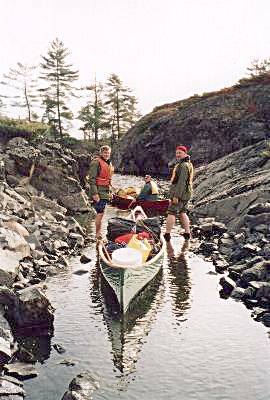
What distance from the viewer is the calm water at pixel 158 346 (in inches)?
261

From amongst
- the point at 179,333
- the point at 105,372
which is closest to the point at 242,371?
the point at 179,333


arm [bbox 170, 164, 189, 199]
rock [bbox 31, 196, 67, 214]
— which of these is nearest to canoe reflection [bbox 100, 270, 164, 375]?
arm [bbox 170, 164, 189, 199]

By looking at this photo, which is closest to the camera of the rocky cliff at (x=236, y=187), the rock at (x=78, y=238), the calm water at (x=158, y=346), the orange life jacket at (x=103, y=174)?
the calm water at (x=158, y=346)

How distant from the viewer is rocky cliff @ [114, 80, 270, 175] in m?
44.1

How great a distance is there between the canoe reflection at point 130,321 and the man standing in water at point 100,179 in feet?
14.0

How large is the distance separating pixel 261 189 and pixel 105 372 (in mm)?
12286

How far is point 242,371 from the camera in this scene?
7.12 metres

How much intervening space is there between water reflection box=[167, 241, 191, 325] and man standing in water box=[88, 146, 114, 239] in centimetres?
279

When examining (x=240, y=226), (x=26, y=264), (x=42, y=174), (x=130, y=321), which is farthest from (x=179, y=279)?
(x=42, y=174)

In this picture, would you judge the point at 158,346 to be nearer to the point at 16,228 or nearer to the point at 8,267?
the point at 8,267

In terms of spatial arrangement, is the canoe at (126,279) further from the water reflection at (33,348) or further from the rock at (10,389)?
the rock at (10,389)

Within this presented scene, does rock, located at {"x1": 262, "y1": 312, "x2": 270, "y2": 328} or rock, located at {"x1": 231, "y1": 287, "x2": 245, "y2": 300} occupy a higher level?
rock, located at {"x1": 231, "y1": 287, "x2": 245, "y2": 300}

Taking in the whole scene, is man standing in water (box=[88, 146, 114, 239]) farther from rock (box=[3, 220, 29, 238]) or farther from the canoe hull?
the canoe hull

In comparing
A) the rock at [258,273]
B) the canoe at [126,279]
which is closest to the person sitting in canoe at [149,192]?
the rock at [258,273]
